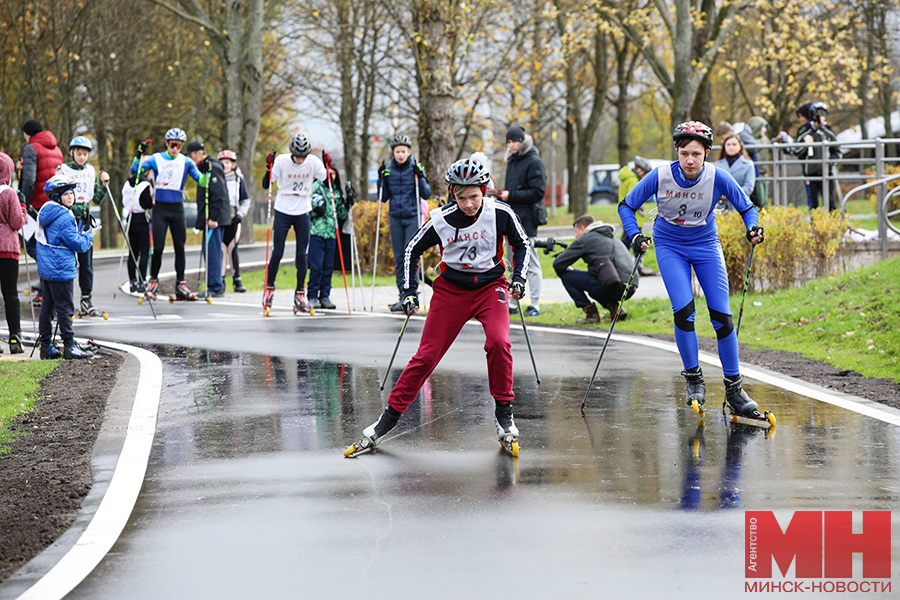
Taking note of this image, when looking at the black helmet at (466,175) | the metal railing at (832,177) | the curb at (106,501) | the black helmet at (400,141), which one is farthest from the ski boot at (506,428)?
the metal railing at (832,177)

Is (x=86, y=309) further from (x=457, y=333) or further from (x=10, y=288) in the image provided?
(x=457, y=333)

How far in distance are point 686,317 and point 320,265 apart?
26.4 feet

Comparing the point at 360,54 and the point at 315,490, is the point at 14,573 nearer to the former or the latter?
the point at 315,490

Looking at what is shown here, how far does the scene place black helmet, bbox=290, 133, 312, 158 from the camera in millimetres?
13781

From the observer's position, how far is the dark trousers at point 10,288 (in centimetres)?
1055

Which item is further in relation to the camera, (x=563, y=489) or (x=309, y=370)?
(x=309, y=370)

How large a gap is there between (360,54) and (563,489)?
34.5 m

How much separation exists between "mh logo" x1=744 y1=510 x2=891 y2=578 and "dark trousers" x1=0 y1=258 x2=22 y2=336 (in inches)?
320

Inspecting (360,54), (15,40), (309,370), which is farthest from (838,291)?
(360,54)

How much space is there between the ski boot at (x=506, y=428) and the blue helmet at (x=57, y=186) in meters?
5.61

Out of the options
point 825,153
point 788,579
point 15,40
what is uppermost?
point 15,40

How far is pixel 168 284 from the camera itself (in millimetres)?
19516

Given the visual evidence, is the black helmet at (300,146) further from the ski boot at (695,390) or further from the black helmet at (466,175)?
the black helmet at (466,175)

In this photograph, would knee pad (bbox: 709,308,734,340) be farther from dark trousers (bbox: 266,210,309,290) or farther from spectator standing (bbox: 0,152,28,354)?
dark trousers (bbox: 266,210,309,290)
